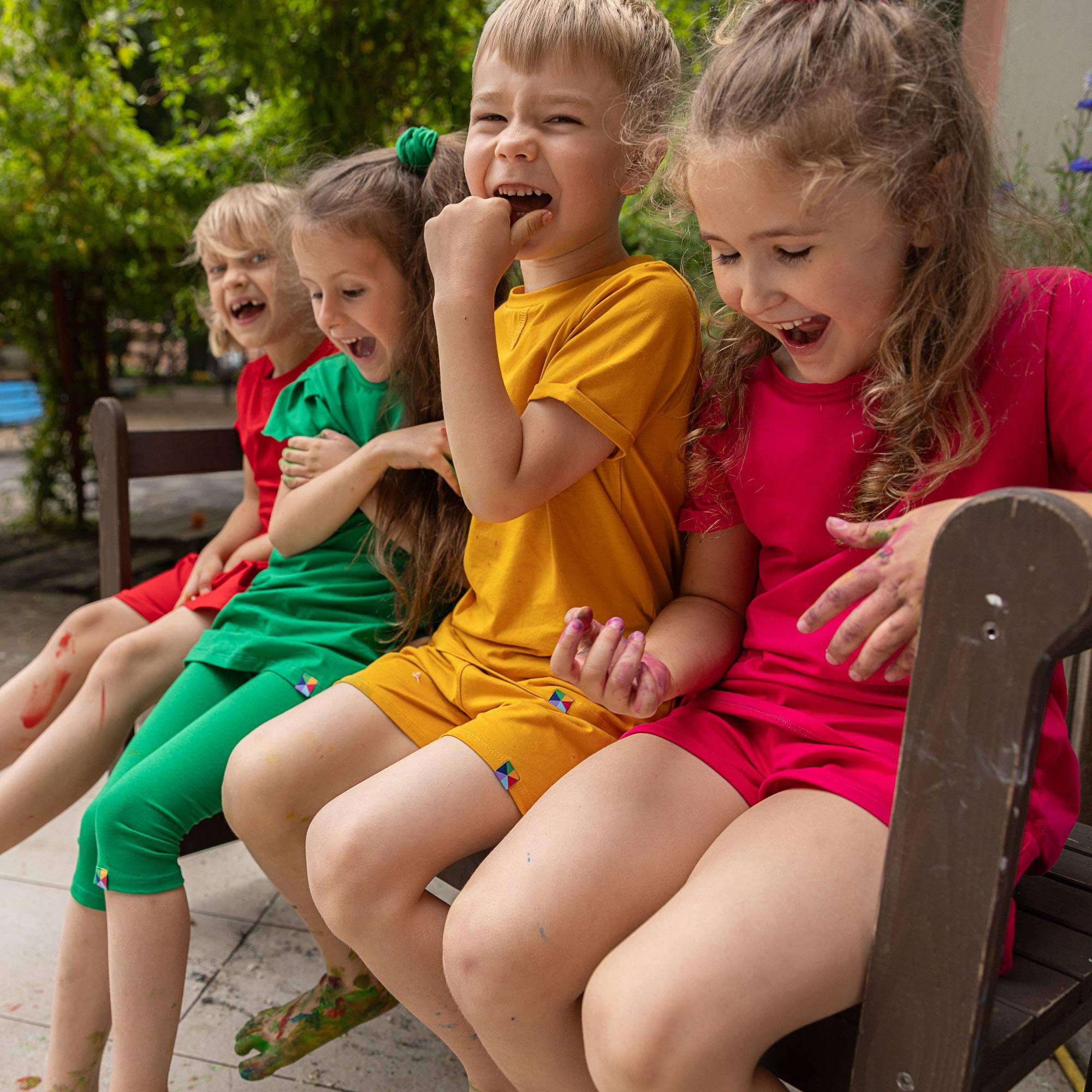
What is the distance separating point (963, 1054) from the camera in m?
0.85

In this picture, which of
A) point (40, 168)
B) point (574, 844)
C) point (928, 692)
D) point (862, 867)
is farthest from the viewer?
point (40, 168)

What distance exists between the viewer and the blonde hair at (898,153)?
1026 mm

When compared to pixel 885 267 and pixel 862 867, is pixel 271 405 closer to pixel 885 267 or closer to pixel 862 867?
pixel 885 267

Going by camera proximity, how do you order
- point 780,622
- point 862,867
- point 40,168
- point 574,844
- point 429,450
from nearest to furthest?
1. point 862,867
2. point 574,844
3. point 780,622
4. point 429,450
5. point 40,168

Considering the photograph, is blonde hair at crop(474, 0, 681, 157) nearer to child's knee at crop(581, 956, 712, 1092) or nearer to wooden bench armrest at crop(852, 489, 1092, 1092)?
wooden bench armrest at crop(852, 489, 1092, 1092)

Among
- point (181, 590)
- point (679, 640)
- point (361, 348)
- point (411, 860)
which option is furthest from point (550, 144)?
point (181, 590)

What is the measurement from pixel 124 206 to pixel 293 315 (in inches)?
108

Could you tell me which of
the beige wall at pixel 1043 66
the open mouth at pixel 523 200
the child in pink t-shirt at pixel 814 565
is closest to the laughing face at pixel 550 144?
the open mouth at pixel 523 200

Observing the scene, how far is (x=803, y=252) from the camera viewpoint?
1.07m

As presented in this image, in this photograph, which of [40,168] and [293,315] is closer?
[293,315]

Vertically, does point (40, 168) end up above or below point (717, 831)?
above

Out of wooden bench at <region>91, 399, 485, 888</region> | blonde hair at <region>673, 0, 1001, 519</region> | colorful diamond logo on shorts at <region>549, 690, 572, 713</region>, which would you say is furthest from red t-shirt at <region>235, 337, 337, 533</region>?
blonde hair at <region>673, 0, 1001, 519</region>

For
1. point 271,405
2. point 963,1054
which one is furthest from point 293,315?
point 963,1054

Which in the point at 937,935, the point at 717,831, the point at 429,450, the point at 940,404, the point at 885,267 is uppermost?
the point at 885,267
